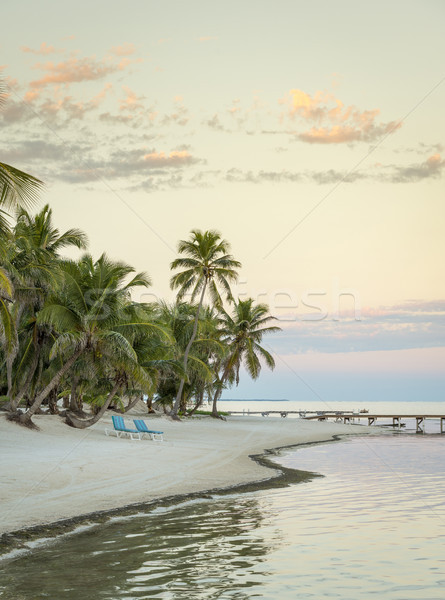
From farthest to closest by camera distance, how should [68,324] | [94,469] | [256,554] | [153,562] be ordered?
1. [68,324]
2. [94,469]
3. [256,554]
4. [153,562]

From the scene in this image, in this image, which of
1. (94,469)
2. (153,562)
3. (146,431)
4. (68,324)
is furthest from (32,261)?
(153,562)

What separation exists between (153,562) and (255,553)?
64.6 inches

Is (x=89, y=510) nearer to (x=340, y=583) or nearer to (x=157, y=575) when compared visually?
(x=157, y=575)

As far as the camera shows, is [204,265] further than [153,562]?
Yes

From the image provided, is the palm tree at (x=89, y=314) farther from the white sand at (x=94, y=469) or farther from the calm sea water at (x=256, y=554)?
the calm sea water at (x=256, y=554)

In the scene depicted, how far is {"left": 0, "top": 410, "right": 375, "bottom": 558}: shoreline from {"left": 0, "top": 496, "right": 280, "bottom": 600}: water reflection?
2.61ft

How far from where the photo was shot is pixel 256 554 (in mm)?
9734

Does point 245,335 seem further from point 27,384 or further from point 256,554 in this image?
point 256,554

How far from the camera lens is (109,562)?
906 cm

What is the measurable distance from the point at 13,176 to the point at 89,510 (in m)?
7.16

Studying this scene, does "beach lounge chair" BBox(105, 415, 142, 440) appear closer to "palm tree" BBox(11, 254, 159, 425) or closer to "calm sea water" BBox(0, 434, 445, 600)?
"palm tree" BBox(11, 254, 159, 425)

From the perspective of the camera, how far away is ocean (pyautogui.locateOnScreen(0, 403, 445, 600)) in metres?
7.91

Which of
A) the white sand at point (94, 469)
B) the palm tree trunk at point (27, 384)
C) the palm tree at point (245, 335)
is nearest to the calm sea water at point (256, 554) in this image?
the white sand at point (94, 469)

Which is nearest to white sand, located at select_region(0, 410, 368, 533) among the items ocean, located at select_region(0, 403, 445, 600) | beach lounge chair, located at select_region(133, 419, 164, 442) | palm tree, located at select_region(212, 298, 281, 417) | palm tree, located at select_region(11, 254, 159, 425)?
beach lounge chair, located at select_region(133, 419, 164, 442)
